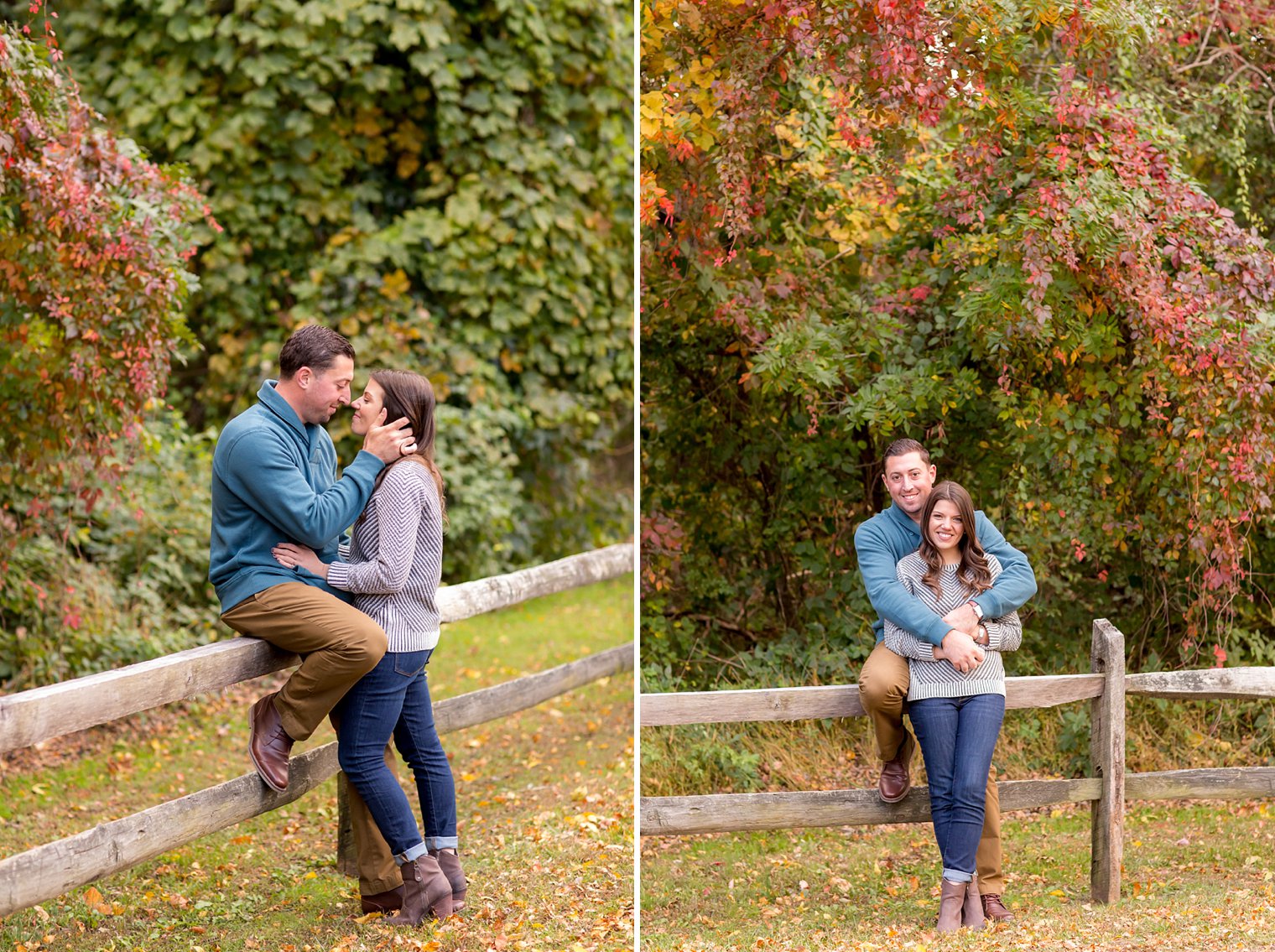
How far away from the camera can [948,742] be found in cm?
478

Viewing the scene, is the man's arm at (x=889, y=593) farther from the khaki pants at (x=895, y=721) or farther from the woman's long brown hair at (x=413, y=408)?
the woman's long brown hair at (x=413, y=408)

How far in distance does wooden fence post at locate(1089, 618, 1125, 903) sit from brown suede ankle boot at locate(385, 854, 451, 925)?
2.68 metres

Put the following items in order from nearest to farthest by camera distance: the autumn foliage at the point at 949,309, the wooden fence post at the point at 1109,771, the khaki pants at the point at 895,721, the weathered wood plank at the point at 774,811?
the khaki pants at the point at 895,721
the weathered wood plank at the point at 774,811
the wooden fence post at the point at 1109,771
the autumn foliage at the point at 949,309

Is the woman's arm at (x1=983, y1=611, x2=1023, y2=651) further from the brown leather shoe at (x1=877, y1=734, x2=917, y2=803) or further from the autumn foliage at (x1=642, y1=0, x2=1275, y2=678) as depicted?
the autumn foliage at (x1=642, y1=0, x2=1275, y2=678)

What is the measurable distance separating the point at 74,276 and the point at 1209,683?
17.9 ft

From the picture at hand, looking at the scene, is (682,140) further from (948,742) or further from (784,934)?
(784,934)

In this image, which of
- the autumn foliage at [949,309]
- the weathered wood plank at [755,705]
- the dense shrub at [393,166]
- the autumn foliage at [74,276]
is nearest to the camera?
the weathered wood plank at [755,705]

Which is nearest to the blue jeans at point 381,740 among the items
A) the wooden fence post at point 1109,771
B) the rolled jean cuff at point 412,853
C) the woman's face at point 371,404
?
the rolled jean cuff at point 412,853

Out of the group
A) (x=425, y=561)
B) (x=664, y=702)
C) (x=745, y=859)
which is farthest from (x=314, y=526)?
(x=745, y=859)

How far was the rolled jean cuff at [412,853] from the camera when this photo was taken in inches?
184

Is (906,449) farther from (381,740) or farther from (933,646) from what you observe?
(381,740)

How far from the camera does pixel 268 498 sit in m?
4.28

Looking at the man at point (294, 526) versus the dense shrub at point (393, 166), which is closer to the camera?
the man at point (294, 526)

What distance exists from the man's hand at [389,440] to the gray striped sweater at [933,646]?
1944 mm
